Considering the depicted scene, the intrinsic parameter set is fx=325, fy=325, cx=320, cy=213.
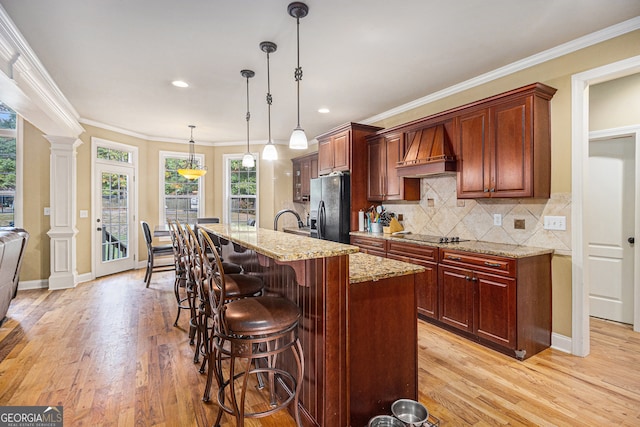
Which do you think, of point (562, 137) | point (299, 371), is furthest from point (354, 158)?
point (299, 371)

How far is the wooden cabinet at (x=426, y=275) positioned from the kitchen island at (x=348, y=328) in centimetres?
143

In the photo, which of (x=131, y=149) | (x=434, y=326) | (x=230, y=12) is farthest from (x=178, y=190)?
(x=434, y=326)

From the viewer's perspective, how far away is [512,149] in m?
2.90

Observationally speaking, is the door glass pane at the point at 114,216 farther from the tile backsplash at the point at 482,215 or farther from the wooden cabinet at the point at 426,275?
the wooden cabinet at the point at 426,275

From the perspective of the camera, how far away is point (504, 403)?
2.08 metres

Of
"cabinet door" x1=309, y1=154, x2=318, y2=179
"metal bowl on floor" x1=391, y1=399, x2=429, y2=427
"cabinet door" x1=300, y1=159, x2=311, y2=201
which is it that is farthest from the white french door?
"metal bowl on floor" x1=391, y1=399, x2=429, y2=427

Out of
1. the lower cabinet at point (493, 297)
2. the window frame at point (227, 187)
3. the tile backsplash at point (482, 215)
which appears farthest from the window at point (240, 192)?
the lower cabinet at point (493, 297)

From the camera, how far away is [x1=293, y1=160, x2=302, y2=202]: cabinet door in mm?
6691

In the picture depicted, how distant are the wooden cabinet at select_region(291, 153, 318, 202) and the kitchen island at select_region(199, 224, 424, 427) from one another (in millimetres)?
4193

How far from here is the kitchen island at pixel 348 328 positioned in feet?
5.35

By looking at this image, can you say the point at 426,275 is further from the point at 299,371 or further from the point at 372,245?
the point at 299,371

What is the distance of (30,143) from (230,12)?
14.8ft

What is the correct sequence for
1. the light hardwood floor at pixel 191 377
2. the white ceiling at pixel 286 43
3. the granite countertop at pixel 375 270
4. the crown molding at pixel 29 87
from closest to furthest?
the granite countertop at pixel 375 270 < the light hardwood floor at pixel 191 377 < the white ceiling at pixel 286 43 < the crown molding at pixel 29 87

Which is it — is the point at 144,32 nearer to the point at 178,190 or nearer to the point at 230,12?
the point at 230,12
